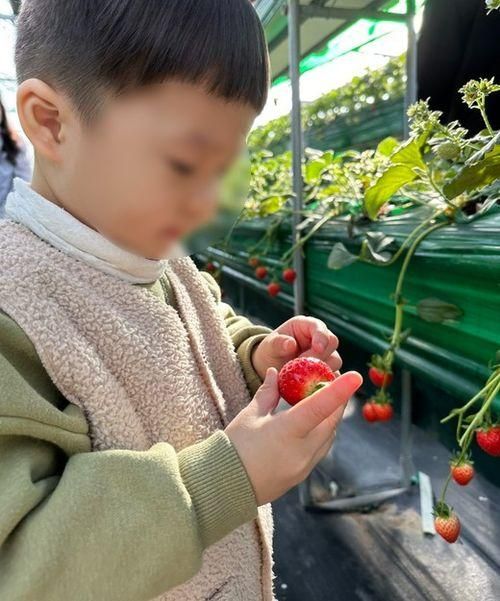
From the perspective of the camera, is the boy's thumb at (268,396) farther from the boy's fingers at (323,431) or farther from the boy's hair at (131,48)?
the boy's hair at (131,48)

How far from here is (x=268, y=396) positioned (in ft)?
1.79

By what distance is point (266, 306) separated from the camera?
3.32 metres

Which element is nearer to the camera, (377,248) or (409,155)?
(409,155)

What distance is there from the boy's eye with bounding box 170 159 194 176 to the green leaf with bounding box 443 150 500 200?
1.34ft

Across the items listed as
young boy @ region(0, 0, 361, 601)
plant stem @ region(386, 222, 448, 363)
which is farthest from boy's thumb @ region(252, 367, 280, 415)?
plant stem @ region(386, 222, 448, 363)

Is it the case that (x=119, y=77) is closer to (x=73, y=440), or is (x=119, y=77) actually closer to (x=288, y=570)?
(x=73, y=440)

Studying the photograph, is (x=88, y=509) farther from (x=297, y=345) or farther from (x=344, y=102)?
(x=344, y=102)

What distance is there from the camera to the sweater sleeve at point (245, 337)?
785mm

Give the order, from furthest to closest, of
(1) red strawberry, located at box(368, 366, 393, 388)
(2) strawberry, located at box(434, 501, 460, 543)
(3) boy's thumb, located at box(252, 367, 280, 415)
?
1. (1) red strawberry, located at box(368, 366, 393, 388)
2. (2) strawberry, located at box(434, 501, 460, 543)
3. (3) boy's thumb, located at box(252, 367, 280, 415)

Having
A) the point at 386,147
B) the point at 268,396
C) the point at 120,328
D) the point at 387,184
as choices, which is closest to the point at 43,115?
the point at 120,328

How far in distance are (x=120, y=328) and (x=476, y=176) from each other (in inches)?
21.2

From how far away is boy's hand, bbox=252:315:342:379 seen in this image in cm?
73

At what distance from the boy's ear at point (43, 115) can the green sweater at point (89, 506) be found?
0.17m

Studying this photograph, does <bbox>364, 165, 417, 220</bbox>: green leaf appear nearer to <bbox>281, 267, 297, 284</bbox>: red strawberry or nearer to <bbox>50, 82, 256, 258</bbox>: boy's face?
<bbox>50, 82, 256, 258</bbox>: boy's face
